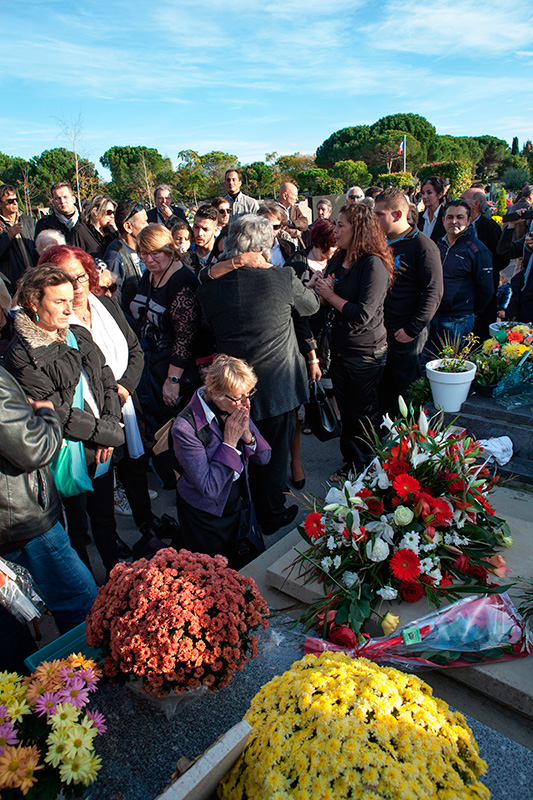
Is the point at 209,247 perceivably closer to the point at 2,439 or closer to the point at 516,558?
the point at 2,439

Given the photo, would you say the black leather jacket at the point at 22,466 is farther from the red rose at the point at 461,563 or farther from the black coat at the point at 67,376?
the red rose at the point at 461,563

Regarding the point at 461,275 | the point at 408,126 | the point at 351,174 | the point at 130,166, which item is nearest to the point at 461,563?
the point at 461,275

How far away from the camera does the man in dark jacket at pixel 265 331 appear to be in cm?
291

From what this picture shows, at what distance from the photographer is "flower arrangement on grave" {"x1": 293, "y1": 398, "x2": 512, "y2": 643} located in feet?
6.40

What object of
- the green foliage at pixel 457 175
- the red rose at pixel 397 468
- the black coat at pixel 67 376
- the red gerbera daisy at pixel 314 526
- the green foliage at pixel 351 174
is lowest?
the red gerbera daisy at pixel 314 526

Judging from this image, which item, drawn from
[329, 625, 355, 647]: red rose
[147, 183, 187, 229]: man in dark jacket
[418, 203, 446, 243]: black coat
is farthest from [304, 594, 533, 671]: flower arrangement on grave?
[147, 183, 187, 229]: man in dark jacket

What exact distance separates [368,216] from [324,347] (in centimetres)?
125

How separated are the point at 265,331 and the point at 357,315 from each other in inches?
29.2

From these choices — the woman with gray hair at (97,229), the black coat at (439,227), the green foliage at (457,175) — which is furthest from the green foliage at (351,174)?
the woman with gray hair at (97,229)

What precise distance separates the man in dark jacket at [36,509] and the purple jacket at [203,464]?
2.03 ft

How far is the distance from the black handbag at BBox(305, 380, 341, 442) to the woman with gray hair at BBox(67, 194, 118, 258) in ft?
9.62

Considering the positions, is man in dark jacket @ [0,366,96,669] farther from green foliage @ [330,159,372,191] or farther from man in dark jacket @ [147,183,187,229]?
green foliage @ [330,159,372,191]

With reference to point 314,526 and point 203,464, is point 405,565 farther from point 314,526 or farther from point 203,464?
point 203,464

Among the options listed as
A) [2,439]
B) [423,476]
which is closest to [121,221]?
[2,439]
